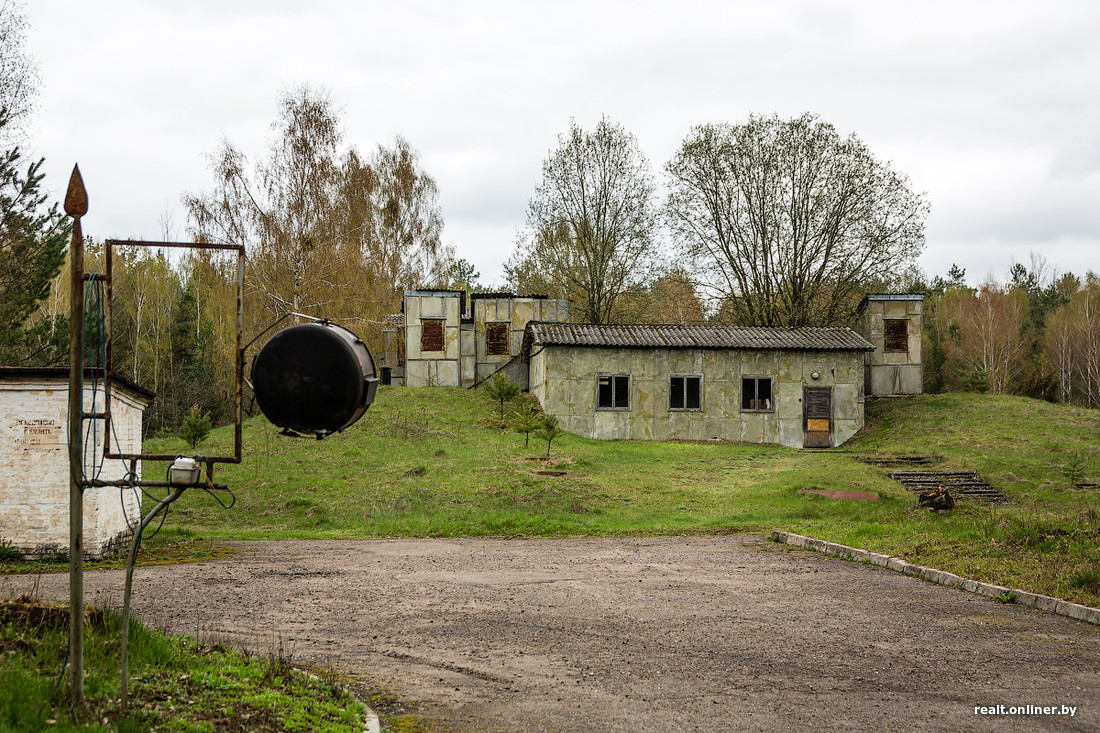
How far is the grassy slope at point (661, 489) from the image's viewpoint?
1288 centimetres

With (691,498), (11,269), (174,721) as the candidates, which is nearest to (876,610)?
(174,721)

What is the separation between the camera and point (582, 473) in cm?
2372

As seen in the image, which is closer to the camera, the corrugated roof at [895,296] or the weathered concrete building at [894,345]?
the weathered concrete building at [894,345]

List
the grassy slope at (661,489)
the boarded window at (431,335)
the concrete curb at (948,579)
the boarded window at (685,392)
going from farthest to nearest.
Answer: the boarded window at (431,335), the boarded window at (685,392), the grassy slope at (661,489), the concrete curb at (948,579)

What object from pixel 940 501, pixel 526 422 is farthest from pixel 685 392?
pixel 940 501

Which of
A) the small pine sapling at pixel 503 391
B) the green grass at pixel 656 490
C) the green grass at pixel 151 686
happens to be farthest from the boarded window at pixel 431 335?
the green grass at pixel 151 686

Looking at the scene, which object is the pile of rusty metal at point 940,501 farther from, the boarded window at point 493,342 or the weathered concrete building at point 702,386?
the boarded window at point 493,342

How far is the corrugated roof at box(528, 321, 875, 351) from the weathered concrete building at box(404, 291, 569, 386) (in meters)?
4.33

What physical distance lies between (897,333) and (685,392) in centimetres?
1166

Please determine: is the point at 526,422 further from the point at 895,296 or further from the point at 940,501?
the point at 895,296

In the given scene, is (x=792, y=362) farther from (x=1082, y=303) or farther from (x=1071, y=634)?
(x=1082, y=303)

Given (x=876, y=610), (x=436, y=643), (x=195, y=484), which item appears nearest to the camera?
(x=195, y=484)

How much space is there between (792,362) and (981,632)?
25783 millimetres

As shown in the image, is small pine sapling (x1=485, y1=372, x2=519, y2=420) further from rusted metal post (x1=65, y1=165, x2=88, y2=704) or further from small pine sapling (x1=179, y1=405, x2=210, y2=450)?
rusted metal post (x1=65, y1=165, x2=88, y2=704)
